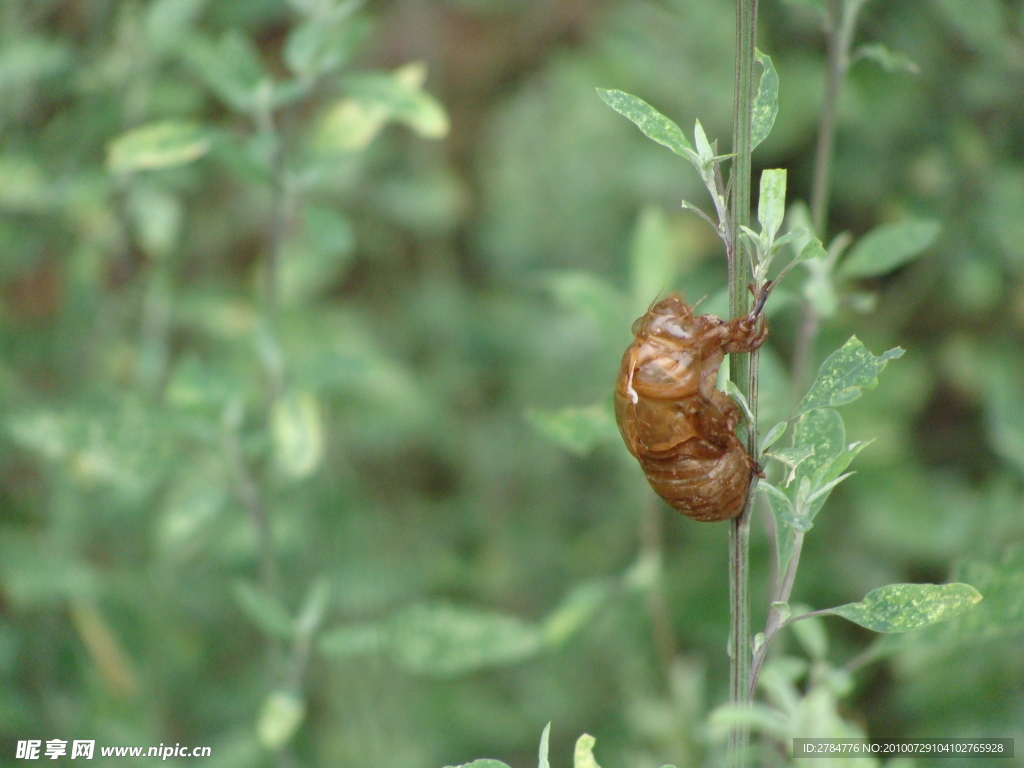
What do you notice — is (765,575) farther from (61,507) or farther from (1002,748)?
(61,507)

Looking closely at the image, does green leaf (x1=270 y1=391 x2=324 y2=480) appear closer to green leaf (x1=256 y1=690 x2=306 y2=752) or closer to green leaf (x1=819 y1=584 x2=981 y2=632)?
green leaf (x1=256 y1=690 x2=306 y2=752)

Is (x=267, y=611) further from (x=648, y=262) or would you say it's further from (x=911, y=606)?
(x=911, y=606)

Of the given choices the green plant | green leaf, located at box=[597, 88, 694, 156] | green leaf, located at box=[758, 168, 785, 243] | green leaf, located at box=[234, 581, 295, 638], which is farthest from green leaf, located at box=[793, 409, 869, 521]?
green leaf, located at box=[234, 581, 295, 638]

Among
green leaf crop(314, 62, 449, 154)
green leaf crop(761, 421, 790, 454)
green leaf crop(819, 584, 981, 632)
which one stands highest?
green leaf crop(314, 62, 449, 154)

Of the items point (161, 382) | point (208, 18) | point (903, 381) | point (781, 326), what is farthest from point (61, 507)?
point (903, 381)

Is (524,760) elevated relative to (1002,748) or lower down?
lower down
